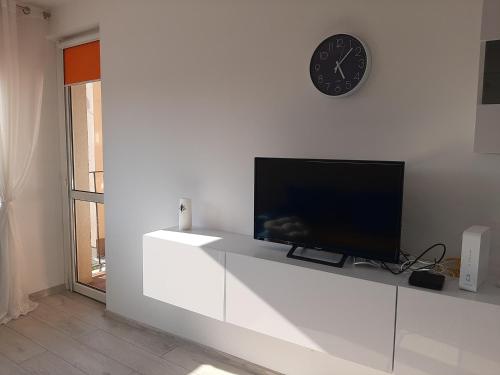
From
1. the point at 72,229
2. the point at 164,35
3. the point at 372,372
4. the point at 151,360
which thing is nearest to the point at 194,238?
the point at 151,360

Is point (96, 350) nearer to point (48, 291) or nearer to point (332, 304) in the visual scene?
point (48, 291)

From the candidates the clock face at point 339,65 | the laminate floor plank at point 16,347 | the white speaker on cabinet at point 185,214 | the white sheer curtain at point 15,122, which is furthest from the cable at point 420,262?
the white sheer curtain at point 15,122

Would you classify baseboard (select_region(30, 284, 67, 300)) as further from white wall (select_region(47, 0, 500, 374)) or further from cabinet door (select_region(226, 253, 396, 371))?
cabinet door (select_region(226, 253, 396, 371))

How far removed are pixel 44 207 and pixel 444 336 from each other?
351 centimetres

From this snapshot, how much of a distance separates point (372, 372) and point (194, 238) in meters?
1.26

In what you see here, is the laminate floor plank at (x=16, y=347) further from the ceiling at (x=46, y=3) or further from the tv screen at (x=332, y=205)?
the ceiling at (x=46, y=3)

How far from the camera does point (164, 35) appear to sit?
2730 mm

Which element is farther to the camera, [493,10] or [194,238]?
[194,238]

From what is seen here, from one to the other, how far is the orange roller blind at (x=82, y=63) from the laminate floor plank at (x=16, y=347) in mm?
2211

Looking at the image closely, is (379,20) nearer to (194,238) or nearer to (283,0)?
(283,0)

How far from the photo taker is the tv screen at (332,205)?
1.74 m

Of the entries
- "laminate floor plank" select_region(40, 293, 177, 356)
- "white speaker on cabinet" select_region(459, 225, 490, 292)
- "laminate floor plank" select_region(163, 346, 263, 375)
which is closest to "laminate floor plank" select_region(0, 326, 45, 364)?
"laminate floor plank" select_region(40, 293, 177, 356)

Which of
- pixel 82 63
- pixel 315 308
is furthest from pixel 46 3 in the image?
pixel 315 308

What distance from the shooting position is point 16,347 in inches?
108
